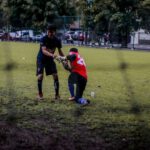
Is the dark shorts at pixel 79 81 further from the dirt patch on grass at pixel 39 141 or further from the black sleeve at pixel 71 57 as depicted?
the dirt patch on grass at pixel 39 141

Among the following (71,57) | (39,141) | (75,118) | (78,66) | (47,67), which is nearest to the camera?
(39,141)

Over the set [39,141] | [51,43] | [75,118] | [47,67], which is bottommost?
[75,118]

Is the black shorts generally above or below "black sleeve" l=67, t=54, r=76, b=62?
below

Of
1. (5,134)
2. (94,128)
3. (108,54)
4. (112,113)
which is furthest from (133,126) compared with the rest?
(108,54)

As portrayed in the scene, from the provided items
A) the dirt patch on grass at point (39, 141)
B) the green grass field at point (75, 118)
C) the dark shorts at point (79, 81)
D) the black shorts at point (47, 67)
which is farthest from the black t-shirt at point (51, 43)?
the dirt patch on grass at point (39, 141)

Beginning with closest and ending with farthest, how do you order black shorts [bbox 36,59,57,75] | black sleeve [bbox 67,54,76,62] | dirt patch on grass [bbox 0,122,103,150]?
dirt patch on grass [bbox 0,122,103,150], black sleeve [bbox 67,54,76,62], black shorts [bbox 36,59,57,75]

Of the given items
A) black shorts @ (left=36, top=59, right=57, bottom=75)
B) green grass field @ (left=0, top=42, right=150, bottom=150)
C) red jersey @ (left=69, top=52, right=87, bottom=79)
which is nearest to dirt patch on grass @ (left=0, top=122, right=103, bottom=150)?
green grass field @ (left=0, top=42, right=150, bottom=150)

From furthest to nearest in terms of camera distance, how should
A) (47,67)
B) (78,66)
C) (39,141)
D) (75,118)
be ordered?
(47,67) < (78,66) < (75,118) < (39,141)

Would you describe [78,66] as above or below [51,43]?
below

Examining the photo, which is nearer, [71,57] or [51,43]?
[71,57]

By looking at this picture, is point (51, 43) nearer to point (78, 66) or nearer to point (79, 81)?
point (78, 66)

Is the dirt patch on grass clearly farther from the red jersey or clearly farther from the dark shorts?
the red jersey

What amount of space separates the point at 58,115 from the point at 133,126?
1.23 meters

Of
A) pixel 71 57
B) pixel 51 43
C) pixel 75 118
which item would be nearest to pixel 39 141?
pixel 75 118
